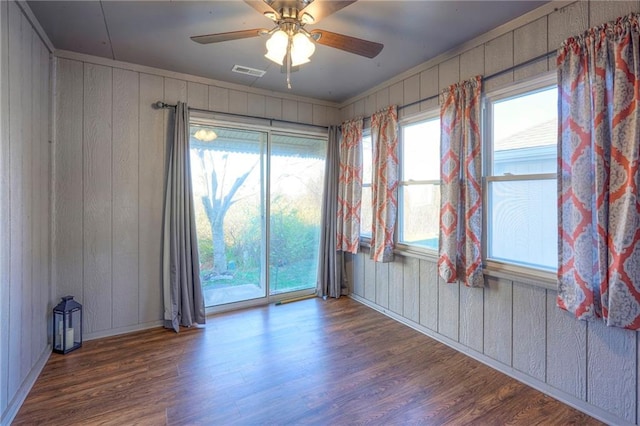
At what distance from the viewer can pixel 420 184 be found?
3.17m

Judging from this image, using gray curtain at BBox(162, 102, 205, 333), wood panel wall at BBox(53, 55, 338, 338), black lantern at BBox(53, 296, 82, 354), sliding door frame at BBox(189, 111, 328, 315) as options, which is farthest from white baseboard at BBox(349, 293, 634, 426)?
black lantern at BBox(53, 296, 82, 354)

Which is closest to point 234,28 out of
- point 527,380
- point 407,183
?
point 407,183

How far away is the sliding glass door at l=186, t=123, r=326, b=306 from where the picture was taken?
353 centimetres

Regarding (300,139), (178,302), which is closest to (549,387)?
(178,302)

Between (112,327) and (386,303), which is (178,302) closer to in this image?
(112,327)

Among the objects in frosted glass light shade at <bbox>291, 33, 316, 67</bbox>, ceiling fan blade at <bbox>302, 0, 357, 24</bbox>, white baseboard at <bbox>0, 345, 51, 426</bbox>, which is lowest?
white baseboard at <bbox>0, 345, 51, 426</bbox>

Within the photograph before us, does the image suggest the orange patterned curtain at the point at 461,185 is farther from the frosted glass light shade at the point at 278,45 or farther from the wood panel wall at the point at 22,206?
the wood panel wall at the point at 22,206

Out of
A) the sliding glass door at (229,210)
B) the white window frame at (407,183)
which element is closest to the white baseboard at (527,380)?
the white window frame at (407,183)

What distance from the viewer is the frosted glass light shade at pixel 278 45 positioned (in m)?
1.79

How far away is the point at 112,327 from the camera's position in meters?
3.01

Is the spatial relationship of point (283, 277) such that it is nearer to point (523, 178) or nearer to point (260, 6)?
point (523, 178)

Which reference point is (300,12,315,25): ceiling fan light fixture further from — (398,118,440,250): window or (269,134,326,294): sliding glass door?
(269,134,326,294): sliding glass door

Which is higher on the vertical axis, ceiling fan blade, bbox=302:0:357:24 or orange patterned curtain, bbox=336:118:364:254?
ceiling fan blade, bbox=302:0:357:24

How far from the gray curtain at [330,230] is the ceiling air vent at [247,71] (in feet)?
3.89
